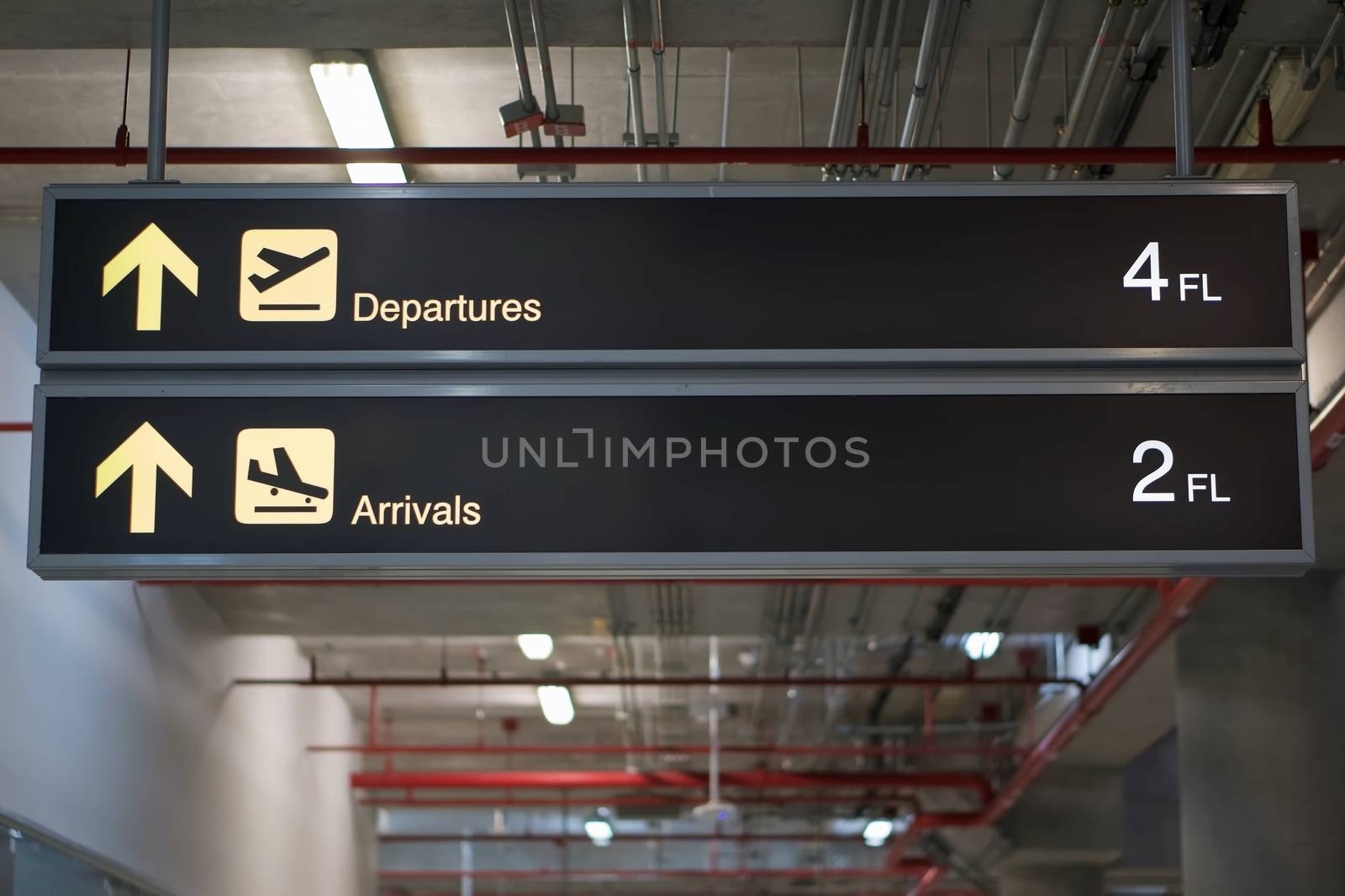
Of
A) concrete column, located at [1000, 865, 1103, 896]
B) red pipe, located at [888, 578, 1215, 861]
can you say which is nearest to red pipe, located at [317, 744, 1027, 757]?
red pipe, located at [888, 578, 1215, 861]

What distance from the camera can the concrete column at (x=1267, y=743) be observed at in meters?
8.99

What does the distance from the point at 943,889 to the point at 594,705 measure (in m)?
8.24

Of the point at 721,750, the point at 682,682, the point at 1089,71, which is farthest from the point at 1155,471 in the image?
the point at 721,750

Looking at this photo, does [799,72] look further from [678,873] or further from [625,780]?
[678,873]

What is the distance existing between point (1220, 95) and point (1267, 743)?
422cm

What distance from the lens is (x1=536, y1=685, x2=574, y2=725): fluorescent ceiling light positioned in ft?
48.1

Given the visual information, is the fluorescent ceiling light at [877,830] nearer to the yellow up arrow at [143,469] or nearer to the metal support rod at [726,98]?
the metal support rod at [726,98]

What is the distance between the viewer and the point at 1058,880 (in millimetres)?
18234

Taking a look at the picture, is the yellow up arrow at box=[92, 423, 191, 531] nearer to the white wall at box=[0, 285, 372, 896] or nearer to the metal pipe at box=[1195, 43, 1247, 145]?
the metal pipe at box=[1195, 43, 1247, 145]

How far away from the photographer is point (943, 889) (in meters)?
23.0

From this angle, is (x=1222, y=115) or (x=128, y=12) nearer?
(x=128, y=12)

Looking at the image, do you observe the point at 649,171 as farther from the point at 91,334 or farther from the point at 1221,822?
the point at 1221,822

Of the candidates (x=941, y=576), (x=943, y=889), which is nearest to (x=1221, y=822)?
(x=941, y=576)

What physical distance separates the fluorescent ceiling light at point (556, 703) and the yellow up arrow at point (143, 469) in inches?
445
